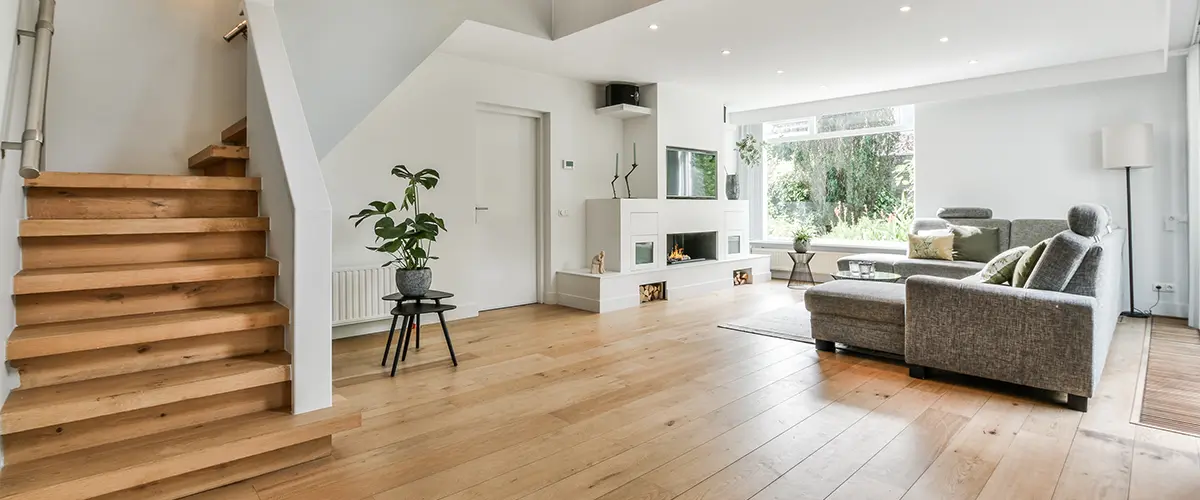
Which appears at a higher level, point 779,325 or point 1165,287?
point 1165,287

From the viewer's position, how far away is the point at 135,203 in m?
2.58

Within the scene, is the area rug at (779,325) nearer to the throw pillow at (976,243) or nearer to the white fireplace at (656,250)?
the white fireplace at (656,250)

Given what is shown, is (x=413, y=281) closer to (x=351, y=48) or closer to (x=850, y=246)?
(x=351, y=48)

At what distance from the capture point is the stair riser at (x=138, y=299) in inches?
84.4

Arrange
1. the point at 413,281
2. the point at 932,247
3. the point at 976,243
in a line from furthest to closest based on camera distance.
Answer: the point at 932,247
the point at 976,243
the point at 413,281

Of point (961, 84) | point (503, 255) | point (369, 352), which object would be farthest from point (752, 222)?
point (369, 352)

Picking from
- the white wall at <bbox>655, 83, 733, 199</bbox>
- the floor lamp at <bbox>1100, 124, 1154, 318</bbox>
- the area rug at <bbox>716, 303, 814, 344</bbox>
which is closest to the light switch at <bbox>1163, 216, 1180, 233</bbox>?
the floor lamp at <bbox>1100, 124, 1154, 318</bbox>

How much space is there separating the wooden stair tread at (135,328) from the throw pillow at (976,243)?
5.88 metres

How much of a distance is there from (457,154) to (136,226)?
294 centimetres

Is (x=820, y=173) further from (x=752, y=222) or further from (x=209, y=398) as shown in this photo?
(x=209, y=398)

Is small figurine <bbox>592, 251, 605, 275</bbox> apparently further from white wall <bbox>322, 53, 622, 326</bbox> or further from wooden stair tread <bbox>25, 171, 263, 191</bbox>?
wooden stair tread <bbox>25, 171, 263, 191</bbox>

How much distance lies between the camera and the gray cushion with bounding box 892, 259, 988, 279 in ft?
17.5

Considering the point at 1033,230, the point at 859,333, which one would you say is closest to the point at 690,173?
the point at 1033,230

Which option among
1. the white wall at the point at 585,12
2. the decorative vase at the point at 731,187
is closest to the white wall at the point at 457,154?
the white wall at the point at 585,12
